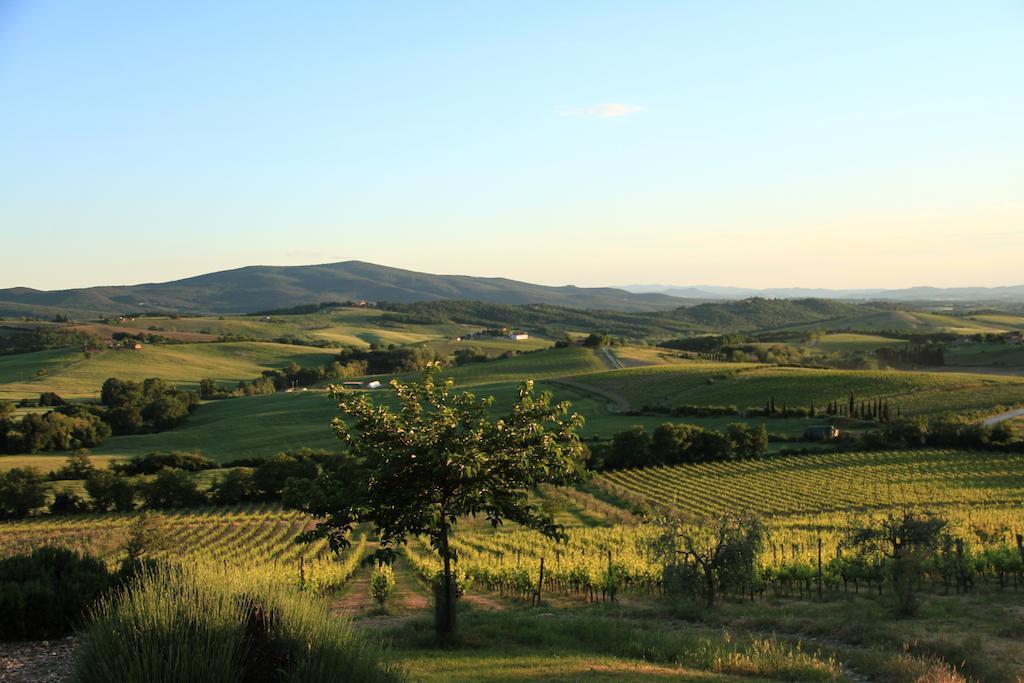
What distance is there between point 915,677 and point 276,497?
2447 inches

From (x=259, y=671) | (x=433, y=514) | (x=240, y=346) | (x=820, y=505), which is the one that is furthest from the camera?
(x=240, y=346)

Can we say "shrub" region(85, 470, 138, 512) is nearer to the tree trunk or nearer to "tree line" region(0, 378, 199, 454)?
"tree line" region(0, 378, 199, 454)

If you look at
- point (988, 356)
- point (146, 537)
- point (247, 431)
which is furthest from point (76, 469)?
point (988, 356)

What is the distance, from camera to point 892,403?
317 ft

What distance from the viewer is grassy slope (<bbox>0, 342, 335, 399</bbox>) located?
138m

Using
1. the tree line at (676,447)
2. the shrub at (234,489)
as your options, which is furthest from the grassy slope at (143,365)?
the tree line at (676,447)

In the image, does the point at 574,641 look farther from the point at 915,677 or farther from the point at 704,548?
the point at 704,548

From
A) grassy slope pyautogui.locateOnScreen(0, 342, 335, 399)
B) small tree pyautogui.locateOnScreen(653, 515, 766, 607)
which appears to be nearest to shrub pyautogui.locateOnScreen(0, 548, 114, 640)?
small tree pyautogui.locateOnScreen(653, 515, 766, 607)

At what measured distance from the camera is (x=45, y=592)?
541 inches

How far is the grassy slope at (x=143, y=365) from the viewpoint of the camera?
454ft

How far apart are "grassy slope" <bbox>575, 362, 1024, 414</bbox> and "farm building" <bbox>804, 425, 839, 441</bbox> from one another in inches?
522

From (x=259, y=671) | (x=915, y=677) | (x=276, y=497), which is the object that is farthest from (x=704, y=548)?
(x=276, y=497)

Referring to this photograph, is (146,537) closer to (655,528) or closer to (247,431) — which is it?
(655,528)

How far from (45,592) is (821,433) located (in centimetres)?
8203
